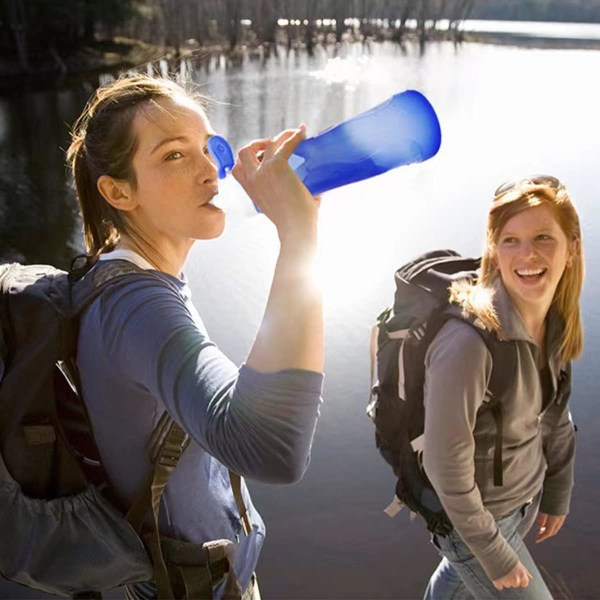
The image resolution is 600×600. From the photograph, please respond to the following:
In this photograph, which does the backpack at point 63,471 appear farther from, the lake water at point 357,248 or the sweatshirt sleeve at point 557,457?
the sweatshirt sleeve at point 557,457

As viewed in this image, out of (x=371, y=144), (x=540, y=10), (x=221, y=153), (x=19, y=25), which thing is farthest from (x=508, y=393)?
(x=540, y=10)

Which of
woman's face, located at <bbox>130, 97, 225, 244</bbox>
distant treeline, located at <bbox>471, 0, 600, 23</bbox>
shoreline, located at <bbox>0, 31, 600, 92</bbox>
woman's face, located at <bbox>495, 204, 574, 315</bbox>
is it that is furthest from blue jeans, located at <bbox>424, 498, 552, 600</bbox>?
distant treeline, located at <bbox>471, 0, 600, 23</bbox>

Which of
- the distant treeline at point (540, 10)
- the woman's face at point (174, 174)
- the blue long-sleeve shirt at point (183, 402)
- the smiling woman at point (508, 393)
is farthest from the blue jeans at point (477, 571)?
the distant treeline at point (540, 10)

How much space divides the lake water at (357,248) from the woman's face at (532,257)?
0.49 metres

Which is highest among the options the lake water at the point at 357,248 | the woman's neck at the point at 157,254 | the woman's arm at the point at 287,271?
the woman's arm at the point at 287,271

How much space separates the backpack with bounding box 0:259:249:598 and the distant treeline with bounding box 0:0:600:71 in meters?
29.1

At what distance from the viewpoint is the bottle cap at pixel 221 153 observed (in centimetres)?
124

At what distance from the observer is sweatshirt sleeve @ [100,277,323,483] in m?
0.74

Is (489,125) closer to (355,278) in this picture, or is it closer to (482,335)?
(355,278)

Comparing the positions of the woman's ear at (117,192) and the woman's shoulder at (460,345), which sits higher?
the woman's ear at (117,192)

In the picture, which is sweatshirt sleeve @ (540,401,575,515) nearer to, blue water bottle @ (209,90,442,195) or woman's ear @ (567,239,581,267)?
woman's ear @ (567,239,581,267)

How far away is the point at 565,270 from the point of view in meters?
1.67

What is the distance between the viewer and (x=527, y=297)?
5.16 ft

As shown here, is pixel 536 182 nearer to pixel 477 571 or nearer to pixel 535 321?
pixel 535 321
